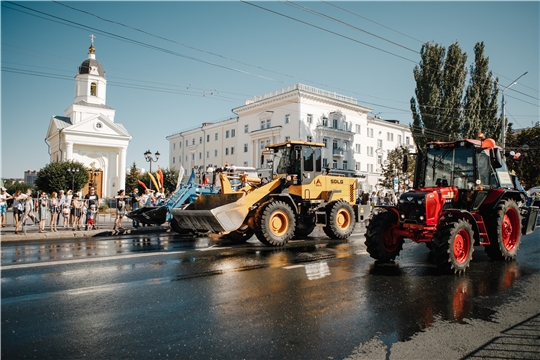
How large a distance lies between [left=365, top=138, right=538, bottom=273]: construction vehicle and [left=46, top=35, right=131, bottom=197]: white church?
53316 mm

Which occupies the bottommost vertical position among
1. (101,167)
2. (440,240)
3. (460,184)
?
(440,240)

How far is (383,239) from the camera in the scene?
897 cm

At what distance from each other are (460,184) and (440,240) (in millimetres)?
2065

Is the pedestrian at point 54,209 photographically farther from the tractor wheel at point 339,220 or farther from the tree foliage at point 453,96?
the tree foliage at point 453,96

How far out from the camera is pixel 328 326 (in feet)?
15.8

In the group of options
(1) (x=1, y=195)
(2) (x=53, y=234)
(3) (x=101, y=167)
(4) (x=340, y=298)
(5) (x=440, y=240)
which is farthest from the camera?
(3) (x=101, y=167)

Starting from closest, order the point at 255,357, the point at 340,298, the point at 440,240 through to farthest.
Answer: the point at 255,357, the point at 340,298, the point at 440,240

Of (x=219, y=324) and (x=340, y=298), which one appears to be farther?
(x=340, y=298)

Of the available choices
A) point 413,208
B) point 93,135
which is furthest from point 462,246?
point 93,135

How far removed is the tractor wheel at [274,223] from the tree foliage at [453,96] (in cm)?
3104

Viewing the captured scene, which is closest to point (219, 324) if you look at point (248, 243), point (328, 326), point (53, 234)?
point (328, 326)

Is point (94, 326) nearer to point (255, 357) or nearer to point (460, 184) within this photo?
point (255, 357)

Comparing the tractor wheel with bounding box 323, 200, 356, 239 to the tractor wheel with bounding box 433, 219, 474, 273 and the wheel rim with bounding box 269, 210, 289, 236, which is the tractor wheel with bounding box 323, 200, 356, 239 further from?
the tractor wheel with bounding box 433, 219, 474, 273

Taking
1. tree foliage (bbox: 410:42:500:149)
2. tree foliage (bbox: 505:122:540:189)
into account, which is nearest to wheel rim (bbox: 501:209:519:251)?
tree foliage (bbox: 410:42:500:149)
